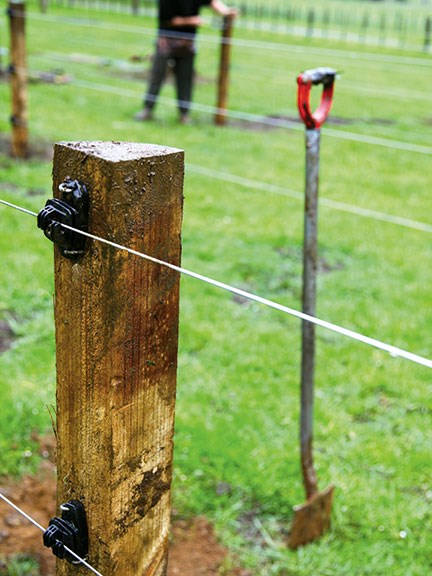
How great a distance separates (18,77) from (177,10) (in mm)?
2456

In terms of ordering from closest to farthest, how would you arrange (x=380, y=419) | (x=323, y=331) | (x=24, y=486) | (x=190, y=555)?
1. (x=190, y=555)
2. (x=24, y=486)
3. (x=380, y=419)
4. (x=323, y=331)

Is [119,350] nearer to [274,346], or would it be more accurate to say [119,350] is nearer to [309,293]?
[309,293]

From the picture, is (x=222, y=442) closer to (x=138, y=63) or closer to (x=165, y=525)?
(x=165, y=525)

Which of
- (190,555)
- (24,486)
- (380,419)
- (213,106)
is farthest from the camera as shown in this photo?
(213,106)

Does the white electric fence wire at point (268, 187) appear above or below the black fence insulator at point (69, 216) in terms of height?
below

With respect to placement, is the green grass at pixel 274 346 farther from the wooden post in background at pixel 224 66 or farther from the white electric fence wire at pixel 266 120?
the wooden post in background at pixel 224 66

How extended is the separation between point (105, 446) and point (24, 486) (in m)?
1.44

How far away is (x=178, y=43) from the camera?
7711 mm

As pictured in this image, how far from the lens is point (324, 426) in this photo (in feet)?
9.58

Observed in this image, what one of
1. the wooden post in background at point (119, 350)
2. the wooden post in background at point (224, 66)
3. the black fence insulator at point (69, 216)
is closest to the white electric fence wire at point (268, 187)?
the wooden post in background at point (224, 66)

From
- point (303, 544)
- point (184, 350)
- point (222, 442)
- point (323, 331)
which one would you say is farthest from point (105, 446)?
point (323, 331)

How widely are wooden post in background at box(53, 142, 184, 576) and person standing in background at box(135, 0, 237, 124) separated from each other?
6535 mm

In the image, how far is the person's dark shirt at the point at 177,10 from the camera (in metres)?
7.49

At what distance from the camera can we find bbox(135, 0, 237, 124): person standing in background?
7.52 m
